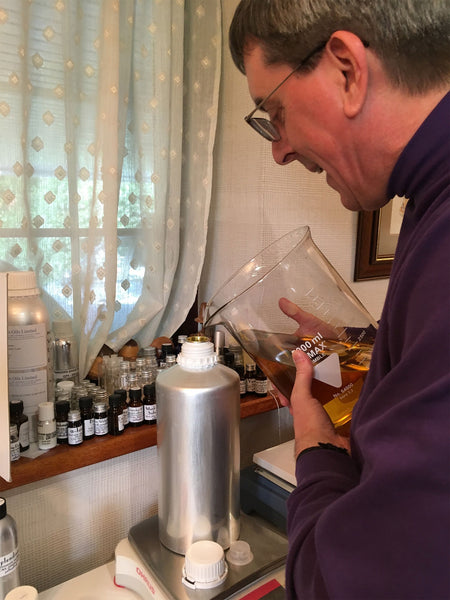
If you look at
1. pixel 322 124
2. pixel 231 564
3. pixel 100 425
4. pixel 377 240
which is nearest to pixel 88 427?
pixel 100 425

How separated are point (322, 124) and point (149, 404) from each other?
657mm

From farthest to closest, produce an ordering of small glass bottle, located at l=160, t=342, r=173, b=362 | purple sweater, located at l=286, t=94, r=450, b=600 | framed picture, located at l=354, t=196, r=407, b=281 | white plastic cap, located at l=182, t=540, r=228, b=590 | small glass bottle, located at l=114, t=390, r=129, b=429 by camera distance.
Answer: framed picture, located at l=354, t=196, r=407, b=281, small glass bottle, located at l=160, t=342, r=173, b=362, small glass bottle, located at l=114, t=390, r=129, b=429, white plastic cap, located at l=182, t=540, r=228, b=590, purple sweater, located at l=286, t=94, r=450, b=600

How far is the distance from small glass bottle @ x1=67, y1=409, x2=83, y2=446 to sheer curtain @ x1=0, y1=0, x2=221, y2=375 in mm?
183

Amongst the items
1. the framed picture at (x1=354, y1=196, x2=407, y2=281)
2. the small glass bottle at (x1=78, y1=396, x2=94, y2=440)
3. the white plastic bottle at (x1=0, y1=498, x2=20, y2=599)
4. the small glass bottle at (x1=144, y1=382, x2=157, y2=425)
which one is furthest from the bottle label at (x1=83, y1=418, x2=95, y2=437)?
the framed picture at (x1=354, y1=196, x2=407, y2=281)

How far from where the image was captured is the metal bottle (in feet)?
2.47

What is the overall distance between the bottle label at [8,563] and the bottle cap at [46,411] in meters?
0.21

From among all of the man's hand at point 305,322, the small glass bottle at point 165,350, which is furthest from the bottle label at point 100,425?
the man's hand at point 305,322

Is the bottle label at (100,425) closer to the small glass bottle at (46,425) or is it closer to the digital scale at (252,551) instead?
the small glass bottle at (46,425)

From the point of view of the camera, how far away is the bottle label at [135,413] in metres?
0.95

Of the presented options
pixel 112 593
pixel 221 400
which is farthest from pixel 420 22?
pixel 112 593

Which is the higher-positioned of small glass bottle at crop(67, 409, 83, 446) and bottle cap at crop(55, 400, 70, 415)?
bottle cap at crop(55, 400, 70, 415)

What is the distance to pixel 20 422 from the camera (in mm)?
819

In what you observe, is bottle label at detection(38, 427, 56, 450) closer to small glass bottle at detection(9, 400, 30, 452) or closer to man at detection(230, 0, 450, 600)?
small glass bottle at detection(9, 400, 30, 452)

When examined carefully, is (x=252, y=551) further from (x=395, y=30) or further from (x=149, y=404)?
(x=395, y=30)
